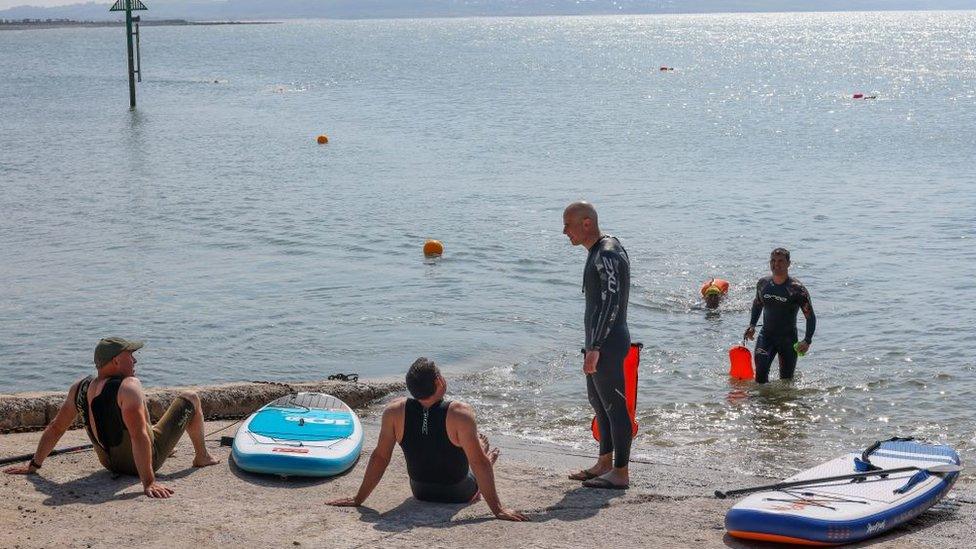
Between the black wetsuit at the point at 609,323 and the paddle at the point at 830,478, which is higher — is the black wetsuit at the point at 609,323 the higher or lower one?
the higher one

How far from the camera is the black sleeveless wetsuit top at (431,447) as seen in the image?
23.0 feet

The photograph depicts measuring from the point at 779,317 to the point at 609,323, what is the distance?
14.3ft

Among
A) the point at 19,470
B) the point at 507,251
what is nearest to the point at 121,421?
the point at 19,470

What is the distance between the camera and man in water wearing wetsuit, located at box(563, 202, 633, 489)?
724 cm

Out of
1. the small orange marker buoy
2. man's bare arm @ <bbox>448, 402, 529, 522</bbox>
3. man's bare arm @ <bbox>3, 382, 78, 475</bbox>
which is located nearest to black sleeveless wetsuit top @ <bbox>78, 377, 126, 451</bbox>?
man's bare arm @ <bbox>3, 382, 78, 475</bbox>

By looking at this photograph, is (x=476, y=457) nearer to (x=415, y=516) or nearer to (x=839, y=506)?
(x=415, y=516)

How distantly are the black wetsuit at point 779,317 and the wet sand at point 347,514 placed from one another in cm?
301

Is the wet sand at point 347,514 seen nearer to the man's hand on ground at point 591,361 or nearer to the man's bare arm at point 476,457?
the man's bare arm at point 476,457

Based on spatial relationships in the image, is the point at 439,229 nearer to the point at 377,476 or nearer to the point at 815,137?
the point at 377,476

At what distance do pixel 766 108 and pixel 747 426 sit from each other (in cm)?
4630

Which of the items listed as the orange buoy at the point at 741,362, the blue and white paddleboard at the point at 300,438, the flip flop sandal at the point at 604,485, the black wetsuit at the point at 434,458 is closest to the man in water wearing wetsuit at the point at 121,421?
the blue and white paddleboard at the point at 300,438

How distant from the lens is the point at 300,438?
834 cm

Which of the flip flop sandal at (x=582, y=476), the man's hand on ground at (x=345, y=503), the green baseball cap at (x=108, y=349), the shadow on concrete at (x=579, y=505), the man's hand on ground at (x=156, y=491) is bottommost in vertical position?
the shadow on concrete at (x=579, y=505)

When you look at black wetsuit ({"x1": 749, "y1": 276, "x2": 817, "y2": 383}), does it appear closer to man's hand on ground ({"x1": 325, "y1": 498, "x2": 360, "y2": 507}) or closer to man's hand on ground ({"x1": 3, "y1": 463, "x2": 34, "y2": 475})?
man's hand on ground ({"x1": 325, "y1": 498, "x2": 360, "y2": 507})
